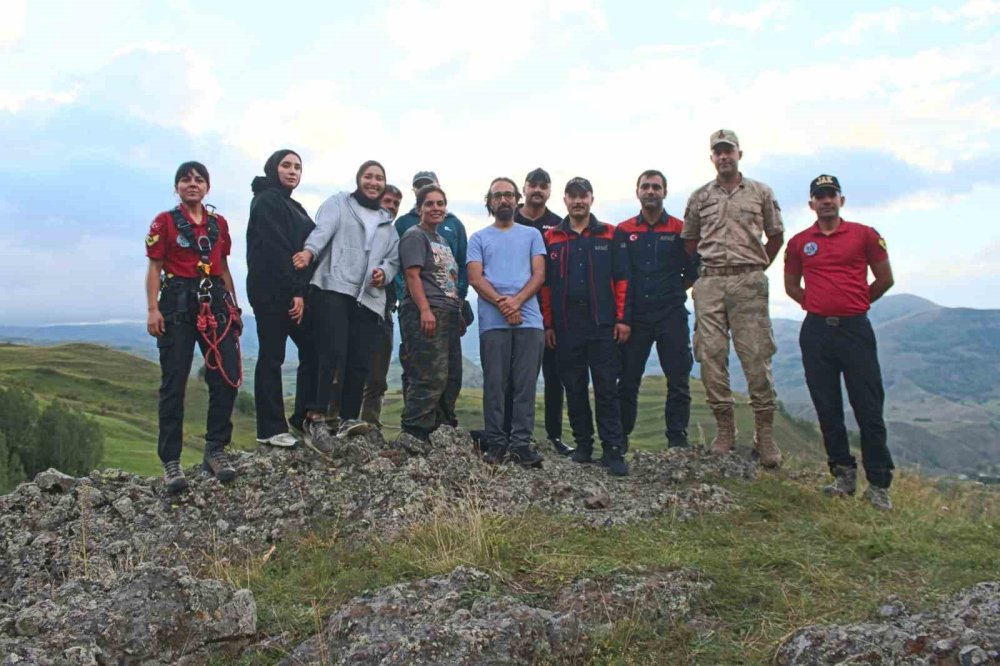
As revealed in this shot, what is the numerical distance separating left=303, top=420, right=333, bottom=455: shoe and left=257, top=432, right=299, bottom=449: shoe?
132mm

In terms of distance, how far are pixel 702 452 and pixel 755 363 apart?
105 cm

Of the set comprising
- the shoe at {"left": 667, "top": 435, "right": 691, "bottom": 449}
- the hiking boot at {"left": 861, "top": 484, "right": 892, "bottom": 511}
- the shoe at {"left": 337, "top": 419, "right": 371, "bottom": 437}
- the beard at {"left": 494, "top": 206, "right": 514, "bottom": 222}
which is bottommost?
the hiking boot at {"left": 861, "top": 484, "right": 892, "bottom": 511}

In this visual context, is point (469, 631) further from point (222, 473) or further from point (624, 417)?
point (624, 417)

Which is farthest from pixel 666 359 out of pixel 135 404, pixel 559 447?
pixel 135 404

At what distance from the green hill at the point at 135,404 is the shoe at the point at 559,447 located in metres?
20.9

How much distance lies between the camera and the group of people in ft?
20.6

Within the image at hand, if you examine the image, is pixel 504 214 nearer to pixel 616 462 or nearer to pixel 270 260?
pixel 270 260

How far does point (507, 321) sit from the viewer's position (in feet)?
22.6

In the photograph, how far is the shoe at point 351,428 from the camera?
676 centimetres

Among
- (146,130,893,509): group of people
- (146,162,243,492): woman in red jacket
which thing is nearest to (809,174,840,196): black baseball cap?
(146,130,893,509): group of people

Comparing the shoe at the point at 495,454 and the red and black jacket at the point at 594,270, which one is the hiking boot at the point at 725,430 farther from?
the shoe at the point at 495,454

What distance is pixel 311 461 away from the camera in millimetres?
6559

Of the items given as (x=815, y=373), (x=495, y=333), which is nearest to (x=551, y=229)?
(x=495, y=333)

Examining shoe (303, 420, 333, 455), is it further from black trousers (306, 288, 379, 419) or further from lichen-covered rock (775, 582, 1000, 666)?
lichen-covered rock (775, 582, 1000, 666)
